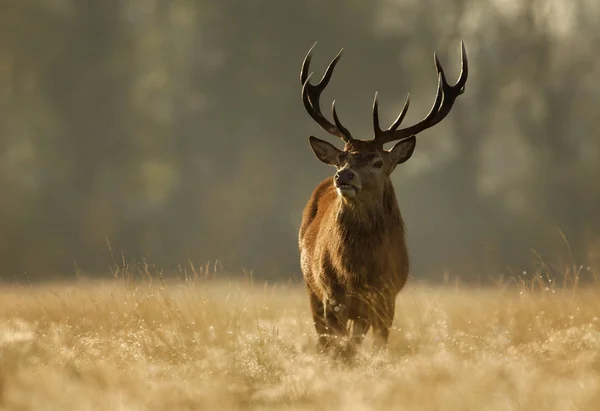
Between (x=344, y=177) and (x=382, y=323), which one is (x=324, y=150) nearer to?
(x=344, y=177)

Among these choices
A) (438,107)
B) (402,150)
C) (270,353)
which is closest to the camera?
(270,353)

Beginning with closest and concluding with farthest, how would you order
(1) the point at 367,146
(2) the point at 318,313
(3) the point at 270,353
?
(3) the point at 270,353 → (1) the point at 367,146 → (2) the point at 318,313

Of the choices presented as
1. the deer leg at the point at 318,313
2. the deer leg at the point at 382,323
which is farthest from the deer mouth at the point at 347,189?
the deer leg at the point at 318,313

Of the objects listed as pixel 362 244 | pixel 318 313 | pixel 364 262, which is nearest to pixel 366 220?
pixel 362 244

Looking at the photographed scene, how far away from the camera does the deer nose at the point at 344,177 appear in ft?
24.3

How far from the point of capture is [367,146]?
A: 26.1ft

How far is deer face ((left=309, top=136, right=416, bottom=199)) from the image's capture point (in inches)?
294

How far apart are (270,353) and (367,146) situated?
2.19m

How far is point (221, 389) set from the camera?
18.4 feet

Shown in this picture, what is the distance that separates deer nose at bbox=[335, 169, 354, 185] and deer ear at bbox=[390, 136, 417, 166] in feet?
2.72

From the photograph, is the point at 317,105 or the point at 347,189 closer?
the point at 347,189

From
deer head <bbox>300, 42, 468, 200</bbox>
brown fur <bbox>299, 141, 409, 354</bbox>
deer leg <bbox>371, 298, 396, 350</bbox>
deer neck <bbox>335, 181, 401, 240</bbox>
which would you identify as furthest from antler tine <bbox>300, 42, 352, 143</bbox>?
deer leg <bbox>371, 298, 396, 350</bbox>

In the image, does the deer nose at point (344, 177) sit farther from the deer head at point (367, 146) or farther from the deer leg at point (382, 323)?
the deer leg at point (382, 323)

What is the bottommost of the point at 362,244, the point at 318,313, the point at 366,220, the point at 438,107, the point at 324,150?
the point at 318,313
